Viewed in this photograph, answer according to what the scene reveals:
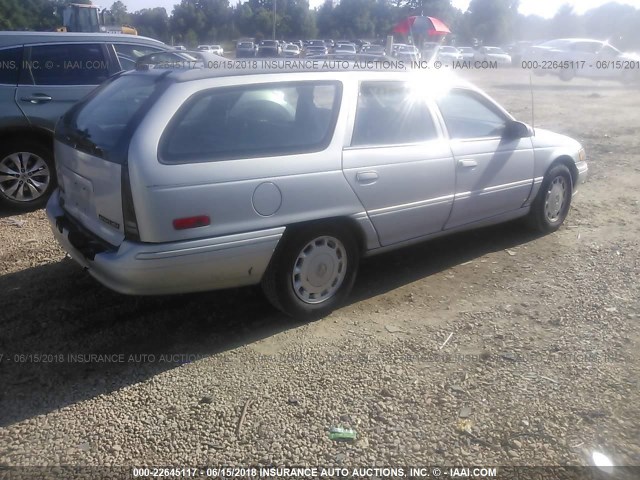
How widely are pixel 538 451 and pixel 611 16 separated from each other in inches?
2308

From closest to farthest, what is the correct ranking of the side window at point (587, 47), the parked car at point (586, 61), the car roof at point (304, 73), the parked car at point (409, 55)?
the car roof at point (304, 73), the parked car at point (409, 55), the parked car at point (586, 61), the side window at point (587, 47)

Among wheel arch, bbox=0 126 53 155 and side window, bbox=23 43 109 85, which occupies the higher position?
side window, bbox=23 43 109 85

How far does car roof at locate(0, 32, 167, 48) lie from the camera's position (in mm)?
6000

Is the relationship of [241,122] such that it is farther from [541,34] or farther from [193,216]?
[541,34]

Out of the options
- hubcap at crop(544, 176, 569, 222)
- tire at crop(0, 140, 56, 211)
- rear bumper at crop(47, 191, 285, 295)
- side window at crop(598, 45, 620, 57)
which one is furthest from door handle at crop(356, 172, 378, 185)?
side window at crop(598, 45, 620, 57)

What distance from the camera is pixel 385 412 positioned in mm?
3010

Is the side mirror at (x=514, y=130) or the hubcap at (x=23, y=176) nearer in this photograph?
the side mirror at (x=514, y=130)

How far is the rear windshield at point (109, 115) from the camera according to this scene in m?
3.37

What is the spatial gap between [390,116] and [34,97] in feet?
12.9

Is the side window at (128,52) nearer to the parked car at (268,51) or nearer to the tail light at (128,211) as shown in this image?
the tail light at (128,211)

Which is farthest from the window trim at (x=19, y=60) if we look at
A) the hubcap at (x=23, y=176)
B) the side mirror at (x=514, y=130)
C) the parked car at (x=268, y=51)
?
the parked car at (x=268, y=51)

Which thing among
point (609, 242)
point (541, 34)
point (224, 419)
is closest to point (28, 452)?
point (224, 419)

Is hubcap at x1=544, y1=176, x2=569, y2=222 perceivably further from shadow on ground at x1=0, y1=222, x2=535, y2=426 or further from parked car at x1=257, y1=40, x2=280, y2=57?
parked car at x1=257, y1=40, x2=280, y2=57

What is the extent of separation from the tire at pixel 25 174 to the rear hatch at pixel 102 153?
207 cm
